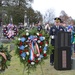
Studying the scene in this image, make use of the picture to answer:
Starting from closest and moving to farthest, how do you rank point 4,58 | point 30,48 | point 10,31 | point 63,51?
point 4,58
point 30,48
point 63,51
point 10,31

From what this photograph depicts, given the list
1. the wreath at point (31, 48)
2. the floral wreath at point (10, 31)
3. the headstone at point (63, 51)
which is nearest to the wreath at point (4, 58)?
the wreath at point (31, 48)

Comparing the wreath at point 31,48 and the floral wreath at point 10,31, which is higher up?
the floral wreath at point 10,31

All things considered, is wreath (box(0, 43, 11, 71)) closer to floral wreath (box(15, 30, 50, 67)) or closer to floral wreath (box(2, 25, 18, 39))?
floral wreath (box(15, 30, 50, 67))

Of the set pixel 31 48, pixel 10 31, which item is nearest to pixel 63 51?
pixel 31 48

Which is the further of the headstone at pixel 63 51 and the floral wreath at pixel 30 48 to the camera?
the headstone at pixel 63 51

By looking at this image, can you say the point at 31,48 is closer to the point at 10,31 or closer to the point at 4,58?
the point at 4,58

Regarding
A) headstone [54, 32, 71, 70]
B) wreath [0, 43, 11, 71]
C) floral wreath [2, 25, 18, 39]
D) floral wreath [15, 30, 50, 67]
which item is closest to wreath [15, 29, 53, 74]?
floral wreath [15, 30, 50, 67]

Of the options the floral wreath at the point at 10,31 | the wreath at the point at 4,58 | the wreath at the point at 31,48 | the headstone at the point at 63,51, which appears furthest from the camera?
the floral wreath at the point at 10,31

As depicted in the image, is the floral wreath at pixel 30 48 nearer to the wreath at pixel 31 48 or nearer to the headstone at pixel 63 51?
the wreath at pixel 31 48

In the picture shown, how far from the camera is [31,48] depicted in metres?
8.46

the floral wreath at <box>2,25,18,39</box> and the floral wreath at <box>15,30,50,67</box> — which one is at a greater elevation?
the floral wreath at <box>2,25,18,39</box>

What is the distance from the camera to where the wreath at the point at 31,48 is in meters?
8.41

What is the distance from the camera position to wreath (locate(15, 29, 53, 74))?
8406mm

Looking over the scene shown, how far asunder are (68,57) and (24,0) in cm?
6672
